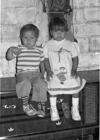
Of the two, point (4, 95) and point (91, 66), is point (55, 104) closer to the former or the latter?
point (4, 95)

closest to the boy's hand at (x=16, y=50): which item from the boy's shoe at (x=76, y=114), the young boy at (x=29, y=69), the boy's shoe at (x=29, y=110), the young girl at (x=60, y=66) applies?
the young boy at (x=29, y=69)

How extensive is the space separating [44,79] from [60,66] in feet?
0.30

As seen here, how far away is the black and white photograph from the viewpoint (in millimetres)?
1380

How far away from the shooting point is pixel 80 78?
1463 millimetres

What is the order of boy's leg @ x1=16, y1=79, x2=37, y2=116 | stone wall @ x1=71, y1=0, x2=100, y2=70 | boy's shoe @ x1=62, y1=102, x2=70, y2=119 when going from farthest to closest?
stone wall @ x1=71, y1=0, x2=100, y2=70 < boy's shoe @ x1=62, y1=102, x2=70, y2=119 < boy's leg @ x1=16, y1=79, x2=37, y2=116

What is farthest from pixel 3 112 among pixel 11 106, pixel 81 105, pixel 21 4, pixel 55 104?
pixel 21 4

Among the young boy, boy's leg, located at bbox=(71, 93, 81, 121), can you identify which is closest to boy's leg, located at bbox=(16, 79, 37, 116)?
the young boy

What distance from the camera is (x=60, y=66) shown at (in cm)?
141

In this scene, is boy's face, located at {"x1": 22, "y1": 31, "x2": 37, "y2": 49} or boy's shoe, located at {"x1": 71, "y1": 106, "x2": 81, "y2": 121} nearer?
boy's face, located at {"x1": 22, "y1": 31, "x2": 37, "y2": 49}

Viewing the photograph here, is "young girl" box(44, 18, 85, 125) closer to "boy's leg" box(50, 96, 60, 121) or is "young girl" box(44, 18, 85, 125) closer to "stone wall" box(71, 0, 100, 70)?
"boy's leg" box(50, 96, 60, 121)

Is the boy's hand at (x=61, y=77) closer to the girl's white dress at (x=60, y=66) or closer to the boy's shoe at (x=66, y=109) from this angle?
the girl's white dress at (x=60, y=66)

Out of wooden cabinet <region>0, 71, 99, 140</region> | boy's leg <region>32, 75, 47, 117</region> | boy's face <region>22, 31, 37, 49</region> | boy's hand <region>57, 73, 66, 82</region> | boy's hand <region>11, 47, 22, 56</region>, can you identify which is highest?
boy's face <region>22, 31, 37, 49</region>

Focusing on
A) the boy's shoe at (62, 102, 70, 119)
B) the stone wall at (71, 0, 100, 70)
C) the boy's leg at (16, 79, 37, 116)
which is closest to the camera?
the boy's leg at (16, 79, 37, 116)

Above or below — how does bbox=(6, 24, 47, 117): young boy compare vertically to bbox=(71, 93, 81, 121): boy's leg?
above
